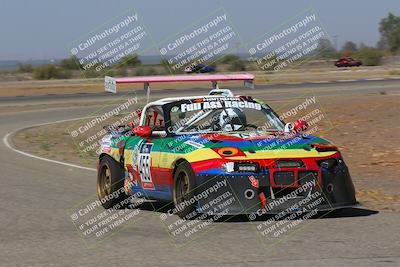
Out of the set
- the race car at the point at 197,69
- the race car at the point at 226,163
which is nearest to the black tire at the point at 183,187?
the race car at the point at 226,163

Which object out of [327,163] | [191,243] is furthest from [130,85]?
[191,243]

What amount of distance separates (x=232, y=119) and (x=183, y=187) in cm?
142

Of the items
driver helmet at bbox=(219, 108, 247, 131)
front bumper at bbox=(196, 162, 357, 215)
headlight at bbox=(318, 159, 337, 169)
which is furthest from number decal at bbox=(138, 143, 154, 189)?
headlight at bbox=(318, 159, 337, 169)

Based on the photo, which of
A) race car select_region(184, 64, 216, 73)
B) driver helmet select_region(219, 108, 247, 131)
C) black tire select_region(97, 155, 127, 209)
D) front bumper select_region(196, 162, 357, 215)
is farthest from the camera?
race car select_region(184, 64, 216, 73)

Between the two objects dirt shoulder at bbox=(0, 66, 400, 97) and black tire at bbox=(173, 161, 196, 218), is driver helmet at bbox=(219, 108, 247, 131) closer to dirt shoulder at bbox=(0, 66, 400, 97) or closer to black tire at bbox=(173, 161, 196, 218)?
black tire at bbox=(173, 161, 196, 218)

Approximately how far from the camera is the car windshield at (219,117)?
9.56 meters

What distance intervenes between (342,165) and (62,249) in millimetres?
3363

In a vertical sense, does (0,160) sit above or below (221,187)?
above

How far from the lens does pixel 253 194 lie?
27.0 feet

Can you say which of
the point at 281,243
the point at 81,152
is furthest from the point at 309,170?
the point at 81,152

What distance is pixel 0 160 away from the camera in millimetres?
17281

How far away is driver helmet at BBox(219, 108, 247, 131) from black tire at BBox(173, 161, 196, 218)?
3.82 ft

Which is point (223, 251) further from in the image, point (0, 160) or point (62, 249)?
point (0, 160)

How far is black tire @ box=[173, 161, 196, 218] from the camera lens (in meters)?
8.40
